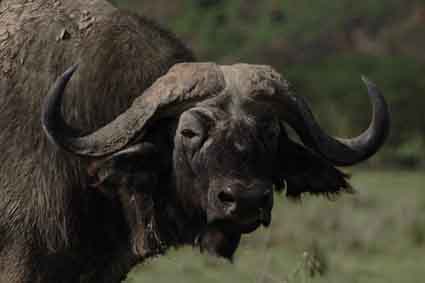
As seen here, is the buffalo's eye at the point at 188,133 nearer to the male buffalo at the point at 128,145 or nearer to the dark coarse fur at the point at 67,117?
the male buffalo at the point at 128,145

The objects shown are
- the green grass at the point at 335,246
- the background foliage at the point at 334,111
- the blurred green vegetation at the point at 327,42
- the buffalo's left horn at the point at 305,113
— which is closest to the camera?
the buffalo's left horn at the point at 305,113

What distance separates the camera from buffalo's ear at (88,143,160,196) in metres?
6.84

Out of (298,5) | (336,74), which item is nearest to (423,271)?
(336,74)

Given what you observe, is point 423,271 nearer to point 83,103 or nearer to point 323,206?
point 323,206

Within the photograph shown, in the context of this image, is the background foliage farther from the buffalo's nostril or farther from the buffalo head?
the buffalo's nostril

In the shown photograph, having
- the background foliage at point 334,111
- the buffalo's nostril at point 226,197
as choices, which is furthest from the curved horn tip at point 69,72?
the background foliage at point 334,111

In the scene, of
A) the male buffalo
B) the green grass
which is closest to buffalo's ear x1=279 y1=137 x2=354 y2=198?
the male buffalo

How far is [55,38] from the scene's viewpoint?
7.27 m

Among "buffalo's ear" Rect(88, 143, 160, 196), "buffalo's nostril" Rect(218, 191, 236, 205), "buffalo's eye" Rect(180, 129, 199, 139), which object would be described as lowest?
"buffalo's ear" Rect(88, 143, 160, 196)

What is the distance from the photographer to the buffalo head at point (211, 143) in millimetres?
6523

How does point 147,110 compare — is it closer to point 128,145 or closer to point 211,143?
point 128,145

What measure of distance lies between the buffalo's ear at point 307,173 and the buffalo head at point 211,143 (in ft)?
0.04

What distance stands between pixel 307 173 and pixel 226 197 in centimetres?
95

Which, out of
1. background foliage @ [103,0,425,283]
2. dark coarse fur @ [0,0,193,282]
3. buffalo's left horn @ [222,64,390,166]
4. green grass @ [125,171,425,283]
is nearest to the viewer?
buffalo's left horn @ [222,64,390,166]
